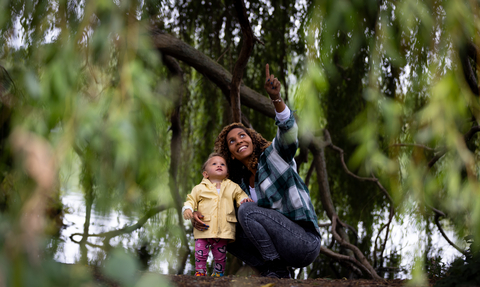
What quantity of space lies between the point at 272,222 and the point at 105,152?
1020 millimetres

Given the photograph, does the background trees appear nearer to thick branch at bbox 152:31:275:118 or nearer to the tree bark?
thick branch at bbox 152:31:275:118

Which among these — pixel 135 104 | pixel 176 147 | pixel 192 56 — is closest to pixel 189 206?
pixel 135 104

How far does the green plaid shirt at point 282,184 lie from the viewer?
5.88ft

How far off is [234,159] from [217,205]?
1.05 ft

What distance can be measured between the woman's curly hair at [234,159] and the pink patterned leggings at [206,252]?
0.35m

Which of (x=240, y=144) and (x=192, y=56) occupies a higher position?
(x=192, y=56)

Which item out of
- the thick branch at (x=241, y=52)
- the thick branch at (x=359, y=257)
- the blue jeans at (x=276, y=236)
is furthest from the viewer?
the thick branch at (x=359, y=257)

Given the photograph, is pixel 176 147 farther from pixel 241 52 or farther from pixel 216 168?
pixel 216 168

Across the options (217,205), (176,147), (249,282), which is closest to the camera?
(249,282)

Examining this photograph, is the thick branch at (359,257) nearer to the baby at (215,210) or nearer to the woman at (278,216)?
the woman at (278,216)

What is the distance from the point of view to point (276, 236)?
1.77m

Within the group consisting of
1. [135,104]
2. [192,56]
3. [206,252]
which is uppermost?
[192,56]

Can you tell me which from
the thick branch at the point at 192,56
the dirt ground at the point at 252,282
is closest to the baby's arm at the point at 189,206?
the dirt ground at the point at 252,282

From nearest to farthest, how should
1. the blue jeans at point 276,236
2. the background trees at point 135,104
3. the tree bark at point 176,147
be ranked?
the background trees at point 135,104, the blue jeans at point 276,236, the tree bark at point 176,147
